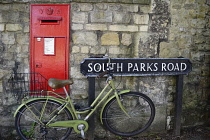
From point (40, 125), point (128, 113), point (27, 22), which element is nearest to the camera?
point (40, 125)

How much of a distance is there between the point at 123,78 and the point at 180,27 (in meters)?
1.44

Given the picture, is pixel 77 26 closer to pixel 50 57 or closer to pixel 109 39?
pixel 109 39

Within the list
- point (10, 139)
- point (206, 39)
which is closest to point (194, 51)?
point (206, 39)

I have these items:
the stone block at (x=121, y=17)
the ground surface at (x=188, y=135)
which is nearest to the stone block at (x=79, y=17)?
the stone block at (x=121, y=17)

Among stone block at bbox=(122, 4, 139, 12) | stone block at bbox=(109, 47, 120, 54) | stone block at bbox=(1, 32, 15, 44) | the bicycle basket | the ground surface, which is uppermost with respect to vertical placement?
stone block at bbox=(122, 4, 139, 12)

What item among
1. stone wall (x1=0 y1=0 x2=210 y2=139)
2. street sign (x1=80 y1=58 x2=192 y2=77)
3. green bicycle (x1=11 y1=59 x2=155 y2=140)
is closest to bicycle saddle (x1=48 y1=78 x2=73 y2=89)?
green bicycle (x1=11 y1=59 x2=155 y2=140)

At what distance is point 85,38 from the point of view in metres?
4.05

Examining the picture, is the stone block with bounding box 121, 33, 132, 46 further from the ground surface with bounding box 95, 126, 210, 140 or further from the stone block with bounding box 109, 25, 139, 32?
the ground surface with bounding box 95, 126, 210, 140

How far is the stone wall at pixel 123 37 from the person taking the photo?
4.02 meters

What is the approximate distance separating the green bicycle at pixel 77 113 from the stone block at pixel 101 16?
894mm

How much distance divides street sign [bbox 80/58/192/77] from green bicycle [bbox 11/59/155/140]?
0.17 m

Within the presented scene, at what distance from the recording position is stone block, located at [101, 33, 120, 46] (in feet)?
13.4

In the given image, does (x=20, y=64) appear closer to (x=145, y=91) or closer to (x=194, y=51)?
(x=145, y=91)

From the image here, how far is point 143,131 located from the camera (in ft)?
13.7
